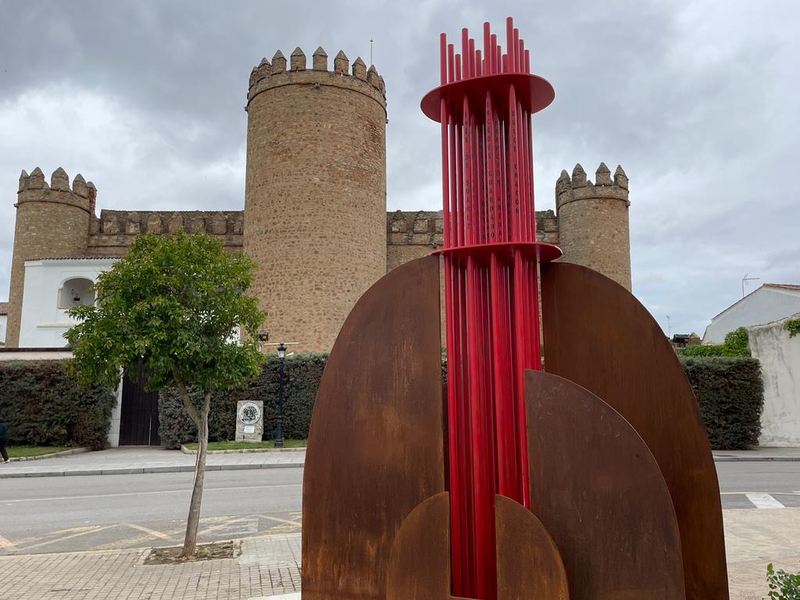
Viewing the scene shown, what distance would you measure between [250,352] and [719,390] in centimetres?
1708

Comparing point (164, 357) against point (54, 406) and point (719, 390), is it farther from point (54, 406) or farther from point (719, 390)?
point (719, 390)

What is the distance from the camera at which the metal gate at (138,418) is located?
70.9 feet

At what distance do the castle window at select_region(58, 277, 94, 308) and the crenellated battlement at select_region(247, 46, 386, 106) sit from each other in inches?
469

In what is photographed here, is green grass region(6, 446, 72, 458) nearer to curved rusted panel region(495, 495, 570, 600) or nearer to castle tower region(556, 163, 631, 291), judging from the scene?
curved rusted panel region(495, 495, 570, 600)

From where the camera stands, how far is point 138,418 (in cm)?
2175

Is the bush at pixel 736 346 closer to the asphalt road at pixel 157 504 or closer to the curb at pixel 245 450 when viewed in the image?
the asphalt road at pixel 157 504

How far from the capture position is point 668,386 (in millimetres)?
3398

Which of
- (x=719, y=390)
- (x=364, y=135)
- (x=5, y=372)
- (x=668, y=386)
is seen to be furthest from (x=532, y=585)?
(x=364, y=135)

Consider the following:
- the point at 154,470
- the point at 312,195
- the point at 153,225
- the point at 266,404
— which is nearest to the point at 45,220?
the point at 153,225

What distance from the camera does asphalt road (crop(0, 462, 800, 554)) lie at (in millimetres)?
8155

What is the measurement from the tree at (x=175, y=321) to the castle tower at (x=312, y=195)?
1899 cm

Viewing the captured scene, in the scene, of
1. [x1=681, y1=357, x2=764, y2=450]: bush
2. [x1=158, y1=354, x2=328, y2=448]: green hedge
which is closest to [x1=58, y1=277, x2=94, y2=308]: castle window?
[x1=158, y1=354, x2=328, y2=448]: green hedge

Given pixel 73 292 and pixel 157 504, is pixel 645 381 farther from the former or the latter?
pixel 73 292

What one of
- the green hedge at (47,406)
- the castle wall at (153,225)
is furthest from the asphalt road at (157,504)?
the castle wall at (153,225)
